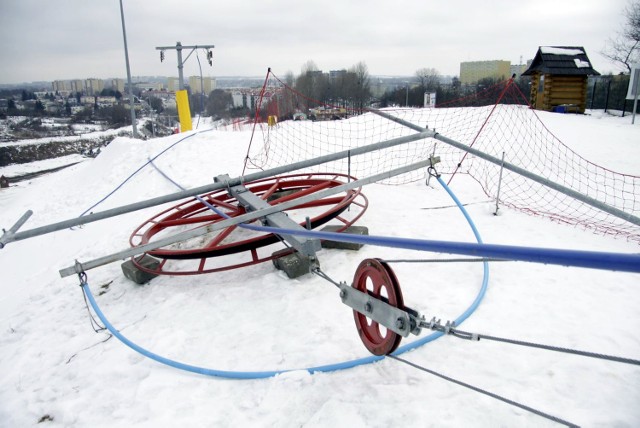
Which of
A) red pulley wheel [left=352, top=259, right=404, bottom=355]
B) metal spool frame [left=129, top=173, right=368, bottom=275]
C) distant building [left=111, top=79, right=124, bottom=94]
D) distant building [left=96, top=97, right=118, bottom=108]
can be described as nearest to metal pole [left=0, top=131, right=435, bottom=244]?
metal spool frame [left=129, top=173, right=368, bottom=275]

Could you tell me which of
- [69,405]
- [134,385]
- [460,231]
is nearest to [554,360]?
[460,231]

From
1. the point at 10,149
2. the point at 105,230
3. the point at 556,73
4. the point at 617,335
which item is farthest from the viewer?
the point at 10,149

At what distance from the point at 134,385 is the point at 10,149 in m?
63.2

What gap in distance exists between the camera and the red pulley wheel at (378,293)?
201cm

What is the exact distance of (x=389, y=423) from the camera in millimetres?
2295

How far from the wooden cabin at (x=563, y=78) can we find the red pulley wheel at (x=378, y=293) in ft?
64.6

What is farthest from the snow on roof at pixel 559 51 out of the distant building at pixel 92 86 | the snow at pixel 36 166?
the distant building at pixel 92 86

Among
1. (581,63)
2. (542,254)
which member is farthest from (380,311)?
(581,63)

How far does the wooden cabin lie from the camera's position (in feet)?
58.0

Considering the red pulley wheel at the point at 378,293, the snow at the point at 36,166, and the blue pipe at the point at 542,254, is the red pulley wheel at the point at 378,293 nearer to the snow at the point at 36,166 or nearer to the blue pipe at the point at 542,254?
the blue pipe at the point at 542,254

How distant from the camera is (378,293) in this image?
2170mm

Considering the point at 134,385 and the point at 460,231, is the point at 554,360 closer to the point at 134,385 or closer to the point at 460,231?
the point at 460,231

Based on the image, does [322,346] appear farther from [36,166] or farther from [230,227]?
[36,166]

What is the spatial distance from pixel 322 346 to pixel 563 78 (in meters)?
20.2
